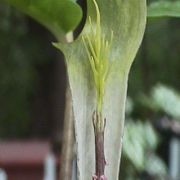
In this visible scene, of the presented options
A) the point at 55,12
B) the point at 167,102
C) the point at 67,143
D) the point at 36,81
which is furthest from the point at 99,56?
the point at 36,81

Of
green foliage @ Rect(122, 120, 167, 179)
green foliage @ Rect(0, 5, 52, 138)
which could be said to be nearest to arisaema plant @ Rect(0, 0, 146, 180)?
green foliage @ Rect(122, 120, 167, 179)

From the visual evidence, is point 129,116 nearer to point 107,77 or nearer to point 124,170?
point 124,170

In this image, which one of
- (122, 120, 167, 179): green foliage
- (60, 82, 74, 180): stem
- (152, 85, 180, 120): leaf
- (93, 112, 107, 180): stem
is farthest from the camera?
(152, 85, 180, 120): leaf

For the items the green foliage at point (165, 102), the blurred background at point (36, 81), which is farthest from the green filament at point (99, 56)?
the blurred background at point (36, 81)

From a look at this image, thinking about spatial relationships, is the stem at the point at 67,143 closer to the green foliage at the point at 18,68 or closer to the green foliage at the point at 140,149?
the green foliage at the point at 140,149

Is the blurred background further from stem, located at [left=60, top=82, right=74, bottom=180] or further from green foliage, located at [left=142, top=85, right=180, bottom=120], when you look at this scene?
stem, located at [left=60, top=82, right=74, bottom=180]

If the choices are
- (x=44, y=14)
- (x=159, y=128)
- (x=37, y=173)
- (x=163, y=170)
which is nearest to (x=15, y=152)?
(x=37, y=173)
